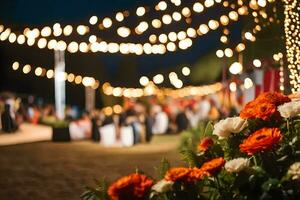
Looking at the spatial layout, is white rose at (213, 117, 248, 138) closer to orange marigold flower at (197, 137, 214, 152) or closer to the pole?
orange marigold flower at (197, 137, 214, 152)

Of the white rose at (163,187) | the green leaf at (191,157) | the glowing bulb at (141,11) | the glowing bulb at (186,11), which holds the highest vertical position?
the glowing bulb at (186,11)

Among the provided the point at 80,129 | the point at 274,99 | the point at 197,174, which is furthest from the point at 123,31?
the point at 80,129

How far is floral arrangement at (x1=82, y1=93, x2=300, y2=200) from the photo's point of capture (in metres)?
2.81

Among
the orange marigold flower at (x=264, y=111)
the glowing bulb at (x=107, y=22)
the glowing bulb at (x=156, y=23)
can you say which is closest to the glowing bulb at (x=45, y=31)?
the glowing bulb at (x=107, y=22)

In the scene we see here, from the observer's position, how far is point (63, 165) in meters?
12.5

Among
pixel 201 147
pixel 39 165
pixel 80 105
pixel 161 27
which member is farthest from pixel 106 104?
pixel 201 147

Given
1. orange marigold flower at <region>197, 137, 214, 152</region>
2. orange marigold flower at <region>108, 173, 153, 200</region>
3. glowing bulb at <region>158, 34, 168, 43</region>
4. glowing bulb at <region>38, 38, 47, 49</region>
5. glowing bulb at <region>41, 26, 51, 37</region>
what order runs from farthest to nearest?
glowing bulb at <region>38, 38, 47, 49</region>, glowing bulb at <region>158, 34, 168, 43</region>, glowing bulb at <region>41, 26, 51, 37</region>, orange marigold flower at <region>197, 137, 214, 152</region>, orange marigold flower at <region>108, 173, 153, 200</region>

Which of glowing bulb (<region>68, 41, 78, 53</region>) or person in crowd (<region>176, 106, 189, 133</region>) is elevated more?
glowing bulb (<region>68, 41, 78, 53</region>)

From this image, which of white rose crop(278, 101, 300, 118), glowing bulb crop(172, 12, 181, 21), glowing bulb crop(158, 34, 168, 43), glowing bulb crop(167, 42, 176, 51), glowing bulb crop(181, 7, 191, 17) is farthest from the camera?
glowing bulb crop(167, 42, 176, 51)

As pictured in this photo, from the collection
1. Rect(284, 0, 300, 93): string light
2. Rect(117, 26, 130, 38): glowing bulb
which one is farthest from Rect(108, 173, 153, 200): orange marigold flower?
Rect(117, 26, 130, 38): glowing bulb

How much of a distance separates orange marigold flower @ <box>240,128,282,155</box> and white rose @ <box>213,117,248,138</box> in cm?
21

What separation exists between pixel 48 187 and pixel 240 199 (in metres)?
6.86

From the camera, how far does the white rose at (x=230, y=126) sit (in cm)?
320

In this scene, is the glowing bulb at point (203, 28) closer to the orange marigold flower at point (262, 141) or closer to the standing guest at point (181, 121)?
the orange marigold flower at point (262, 141)
